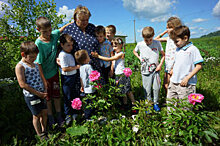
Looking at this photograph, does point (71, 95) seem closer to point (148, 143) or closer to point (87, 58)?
point (87, 58)

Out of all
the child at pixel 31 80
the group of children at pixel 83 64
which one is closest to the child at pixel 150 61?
the group of children at pixel 83 64

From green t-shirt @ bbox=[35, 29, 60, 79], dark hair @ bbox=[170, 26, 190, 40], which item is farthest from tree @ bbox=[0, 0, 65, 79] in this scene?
dark hair @ bbox=[170, 26, 190, 40]

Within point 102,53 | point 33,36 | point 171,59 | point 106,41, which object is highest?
point 33,36

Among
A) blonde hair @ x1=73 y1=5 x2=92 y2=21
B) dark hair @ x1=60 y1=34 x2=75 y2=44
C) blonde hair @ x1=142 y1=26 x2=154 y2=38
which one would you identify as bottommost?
dark hair @ x1=60 y1=34 x2=75 y2=44

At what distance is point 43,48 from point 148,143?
7.73 feet

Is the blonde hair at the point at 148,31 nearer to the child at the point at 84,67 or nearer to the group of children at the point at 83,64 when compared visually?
the group of children at the point at 83,64

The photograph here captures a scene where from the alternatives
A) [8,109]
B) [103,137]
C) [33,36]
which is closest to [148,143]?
[103,137]

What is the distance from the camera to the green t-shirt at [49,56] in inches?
91.0

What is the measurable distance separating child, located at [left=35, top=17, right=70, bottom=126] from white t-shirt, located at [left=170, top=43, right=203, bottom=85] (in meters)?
2.22

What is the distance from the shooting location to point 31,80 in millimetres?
2002

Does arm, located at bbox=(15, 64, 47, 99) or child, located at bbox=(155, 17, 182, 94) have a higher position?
child, located at bbox=(155, 17, 182, 94)

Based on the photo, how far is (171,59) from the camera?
2.67 metres

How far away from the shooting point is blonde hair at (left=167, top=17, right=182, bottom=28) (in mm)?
2445

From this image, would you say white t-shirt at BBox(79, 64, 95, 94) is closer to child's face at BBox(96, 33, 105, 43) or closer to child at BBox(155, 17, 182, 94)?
child's face at BBox(96, 33, 105, 43)
